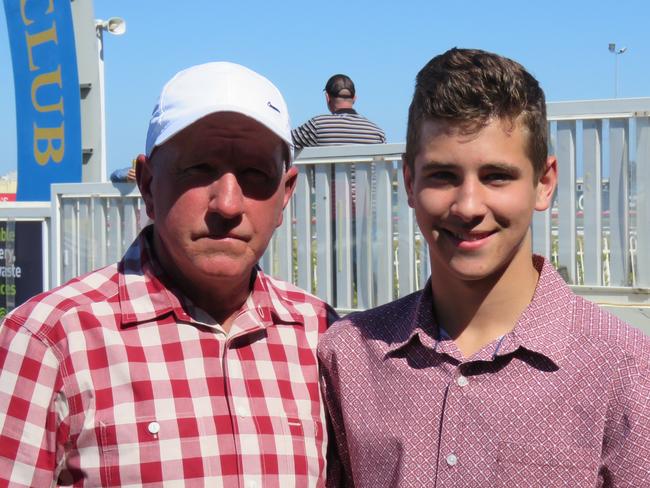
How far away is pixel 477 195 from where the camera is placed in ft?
7.01

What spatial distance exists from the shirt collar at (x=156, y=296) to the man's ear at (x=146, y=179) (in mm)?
120

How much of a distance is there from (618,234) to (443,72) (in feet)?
10.4

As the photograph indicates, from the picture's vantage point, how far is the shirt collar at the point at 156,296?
2.19 metres

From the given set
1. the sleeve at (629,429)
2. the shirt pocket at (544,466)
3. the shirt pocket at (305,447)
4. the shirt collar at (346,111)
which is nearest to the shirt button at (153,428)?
the shirt pocket at (305,447)

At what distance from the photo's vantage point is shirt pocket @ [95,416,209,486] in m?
2.04

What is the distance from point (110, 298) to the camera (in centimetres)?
220

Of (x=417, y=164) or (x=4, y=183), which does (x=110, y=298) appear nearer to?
(x=417, y=164)

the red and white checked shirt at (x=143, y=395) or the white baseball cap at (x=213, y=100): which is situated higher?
the white baseball cap at (x=213, y=100)

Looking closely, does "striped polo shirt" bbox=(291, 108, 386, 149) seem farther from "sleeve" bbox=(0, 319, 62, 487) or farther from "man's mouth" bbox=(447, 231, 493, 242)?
"sleeve" bbox=(0, 319, 62, 487)

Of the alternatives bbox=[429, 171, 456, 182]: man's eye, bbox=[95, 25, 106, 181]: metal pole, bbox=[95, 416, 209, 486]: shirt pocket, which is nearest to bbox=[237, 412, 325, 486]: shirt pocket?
bbox=[95, 416, 209, 486]: shirt pocket

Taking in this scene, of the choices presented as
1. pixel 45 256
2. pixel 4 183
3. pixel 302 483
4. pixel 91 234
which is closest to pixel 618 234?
pixel 302 483

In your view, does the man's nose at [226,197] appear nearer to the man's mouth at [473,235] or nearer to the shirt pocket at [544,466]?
the man's mouth at [473,235]

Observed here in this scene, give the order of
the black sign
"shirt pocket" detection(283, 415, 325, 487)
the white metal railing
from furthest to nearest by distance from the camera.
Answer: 1. the black sign
2. the white metal railing
3. "shirt pocket" detection(283, 415, 325, 487)

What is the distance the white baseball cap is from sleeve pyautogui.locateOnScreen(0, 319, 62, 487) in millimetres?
576
